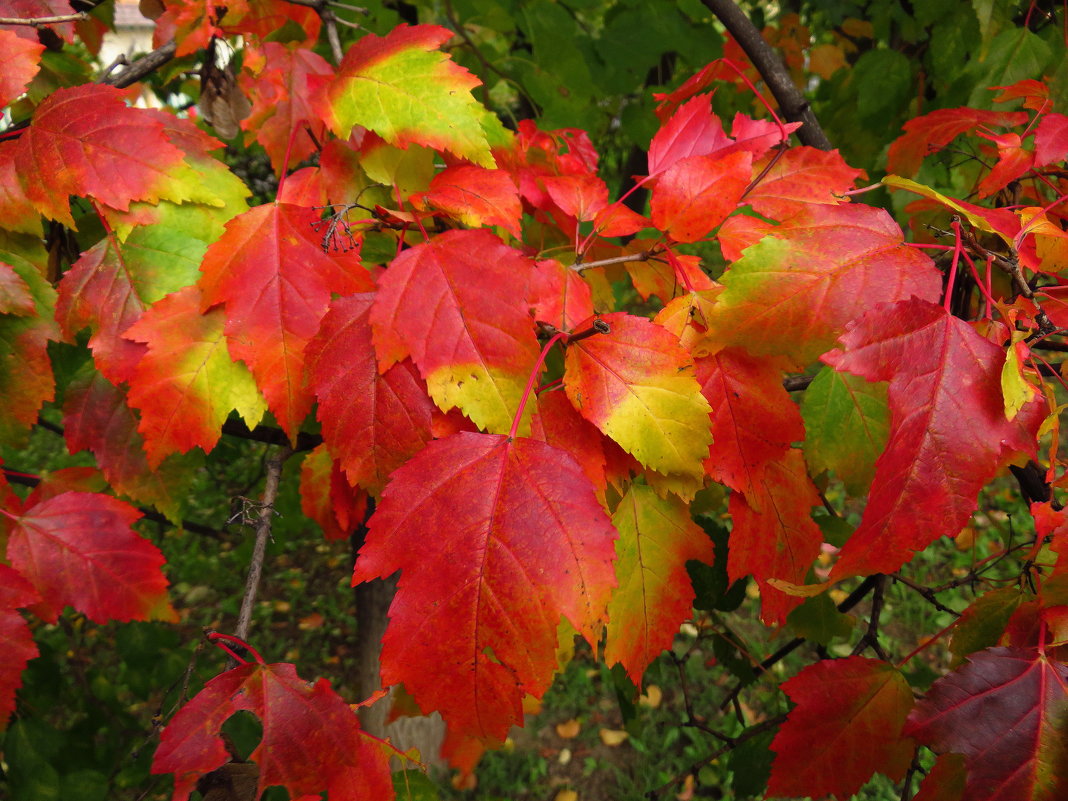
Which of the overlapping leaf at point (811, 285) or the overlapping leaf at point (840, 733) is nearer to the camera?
the overlapping leaf at point (811, 285)

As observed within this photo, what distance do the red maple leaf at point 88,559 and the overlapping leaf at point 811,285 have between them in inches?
33.2

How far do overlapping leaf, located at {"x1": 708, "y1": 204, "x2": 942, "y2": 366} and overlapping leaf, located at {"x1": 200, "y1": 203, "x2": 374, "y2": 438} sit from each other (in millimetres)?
453

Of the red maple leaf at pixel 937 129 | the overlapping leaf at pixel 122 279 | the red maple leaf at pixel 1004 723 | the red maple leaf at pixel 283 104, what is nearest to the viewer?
the red maple leaf at pixel 1004 723

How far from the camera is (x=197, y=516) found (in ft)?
13.7

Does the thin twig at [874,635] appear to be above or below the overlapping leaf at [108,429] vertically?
below

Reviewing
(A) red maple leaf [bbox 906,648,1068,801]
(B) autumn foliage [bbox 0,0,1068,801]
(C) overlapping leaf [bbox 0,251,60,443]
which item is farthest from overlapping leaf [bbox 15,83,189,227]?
(A) red maple leaf [bbox 906,648,1068,801]

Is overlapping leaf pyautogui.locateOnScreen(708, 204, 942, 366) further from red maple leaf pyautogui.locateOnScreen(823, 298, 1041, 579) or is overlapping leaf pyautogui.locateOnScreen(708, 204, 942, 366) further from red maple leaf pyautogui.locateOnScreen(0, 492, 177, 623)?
red maple leaf pyautogui.locateOnScreen(0, 492, 177, 623)

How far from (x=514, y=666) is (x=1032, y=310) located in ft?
2.09

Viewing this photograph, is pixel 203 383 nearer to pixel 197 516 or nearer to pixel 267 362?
pixel 267 362

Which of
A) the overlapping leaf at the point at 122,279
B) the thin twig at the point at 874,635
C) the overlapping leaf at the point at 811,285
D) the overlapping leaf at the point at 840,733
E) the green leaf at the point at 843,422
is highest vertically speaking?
the overlapping leaf at the point at 811,285

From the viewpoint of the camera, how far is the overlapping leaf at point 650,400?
0.71m

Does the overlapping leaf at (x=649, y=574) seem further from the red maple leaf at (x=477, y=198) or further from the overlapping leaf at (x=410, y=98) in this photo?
the overlapping leaf at (x=410, y=98)

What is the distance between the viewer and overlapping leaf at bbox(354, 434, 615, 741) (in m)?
0.64

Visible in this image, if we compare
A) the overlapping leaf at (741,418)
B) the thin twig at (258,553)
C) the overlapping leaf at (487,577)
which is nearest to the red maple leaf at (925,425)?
the overlapping leaf at (741,418)
